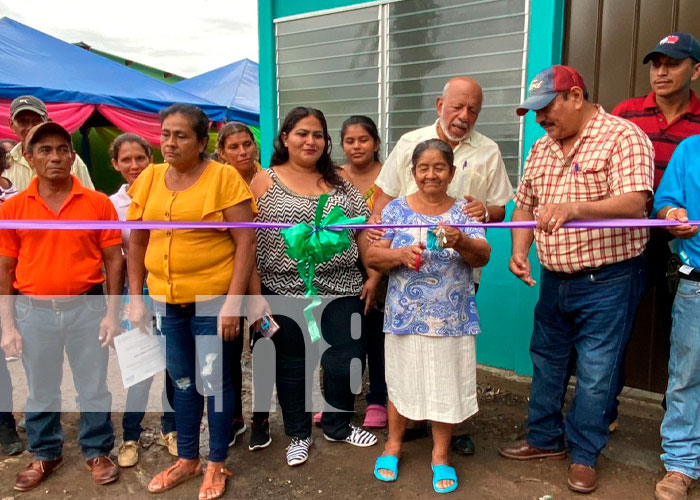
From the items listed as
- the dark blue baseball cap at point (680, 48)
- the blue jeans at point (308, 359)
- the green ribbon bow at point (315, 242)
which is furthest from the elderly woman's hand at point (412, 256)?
the dark blue baseball cap at point (680, 48)

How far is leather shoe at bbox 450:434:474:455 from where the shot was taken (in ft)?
10.3

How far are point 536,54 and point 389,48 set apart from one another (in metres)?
1.23

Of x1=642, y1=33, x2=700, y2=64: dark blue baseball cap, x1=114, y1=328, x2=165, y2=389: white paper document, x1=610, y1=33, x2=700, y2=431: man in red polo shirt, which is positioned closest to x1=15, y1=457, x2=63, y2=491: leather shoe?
x1=114, y1=328, x2=165, y2=389: white paper document

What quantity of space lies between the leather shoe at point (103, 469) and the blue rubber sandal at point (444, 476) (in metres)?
1.64

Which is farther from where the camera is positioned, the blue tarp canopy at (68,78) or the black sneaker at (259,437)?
the blue tarp canopy at (68,78)

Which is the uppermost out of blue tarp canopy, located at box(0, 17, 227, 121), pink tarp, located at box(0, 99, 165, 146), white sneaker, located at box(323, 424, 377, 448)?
blue tarp canopy, located at box(0, 17, 227, 121)

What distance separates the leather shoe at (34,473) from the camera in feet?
9.41

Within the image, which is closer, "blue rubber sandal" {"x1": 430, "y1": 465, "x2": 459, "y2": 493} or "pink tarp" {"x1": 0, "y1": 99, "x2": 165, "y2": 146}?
"blue rubber sandal" {"x1": 430, "y1": 465, "x2": 459, "y2": 493}

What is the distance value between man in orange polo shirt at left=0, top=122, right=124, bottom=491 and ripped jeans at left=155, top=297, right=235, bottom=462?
0.37 meters

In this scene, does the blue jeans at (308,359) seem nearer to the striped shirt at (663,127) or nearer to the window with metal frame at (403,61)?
the striped shirt at (663,127)

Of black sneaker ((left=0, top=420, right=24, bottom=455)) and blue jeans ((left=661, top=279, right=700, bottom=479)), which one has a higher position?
blue jeans ((left=661, top=279, right=700, bottom=479))

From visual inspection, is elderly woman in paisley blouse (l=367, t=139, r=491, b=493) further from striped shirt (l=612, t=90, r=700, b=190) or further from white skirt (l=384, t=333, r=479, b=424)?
striped shirt (l=612, t=90, r=700, b=190)

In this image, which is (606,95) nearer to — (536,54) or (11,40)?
(536,54)

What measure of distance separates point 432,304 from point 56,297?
1.81m
